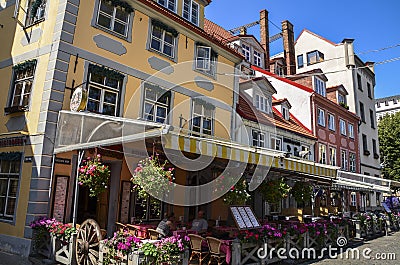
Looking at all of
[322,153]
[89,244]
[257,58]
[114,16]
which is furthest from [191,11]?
[322,153]

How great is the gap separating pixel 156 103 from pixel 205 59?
3.80 metres

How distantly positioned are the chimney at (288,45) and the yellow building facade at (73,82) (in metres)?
16.0

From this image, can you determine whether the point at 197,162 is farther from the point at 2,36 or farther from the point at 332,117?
the point at 332,117

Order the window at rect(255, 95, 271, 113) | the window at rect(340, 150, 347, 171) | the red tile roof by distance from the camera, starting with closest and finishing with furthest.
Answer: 1. the red tile roof
2. the window at rect(255, 95, 271, 113)
3. the window at rect(340, 150, 347, 171)

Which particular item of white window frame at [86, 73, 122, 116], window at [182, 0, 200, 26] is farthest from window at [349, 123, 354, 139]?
white window frame at [86, 73, 122, 116]

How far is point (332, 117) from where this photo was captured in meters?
25.5

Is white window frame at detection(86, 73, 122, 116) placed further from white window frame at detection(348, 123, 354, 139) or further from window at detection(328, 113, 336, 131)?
white window frame at detection(348, 123, 354, 139)

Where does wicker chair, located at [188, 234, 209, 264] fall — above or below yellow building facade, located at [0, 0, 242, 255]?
below

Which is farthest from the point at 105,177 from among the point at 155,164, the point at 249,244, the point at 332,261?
the point at 332,261

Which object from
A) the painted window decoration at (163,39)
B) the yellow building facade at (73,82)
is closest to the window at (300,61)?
the yellow building facade at (73,82)

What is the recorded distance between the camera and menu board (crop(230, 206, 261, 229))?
8.91 metres

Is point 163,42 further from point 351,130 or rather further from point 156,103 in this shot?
point 351,130

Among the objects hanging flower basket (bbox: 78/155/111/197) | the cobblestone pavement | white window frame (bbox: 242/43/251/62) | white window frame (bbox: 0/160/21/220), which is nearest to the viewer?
hanging flower basket (bbox: 78/155/111/197)

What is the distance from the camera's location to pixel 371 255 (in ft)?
37.1
